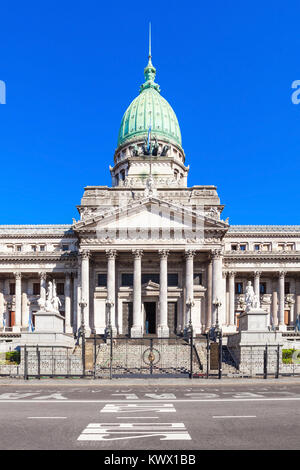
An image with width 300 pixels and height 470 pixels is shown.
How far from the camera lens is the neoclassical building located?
58469 millimetres

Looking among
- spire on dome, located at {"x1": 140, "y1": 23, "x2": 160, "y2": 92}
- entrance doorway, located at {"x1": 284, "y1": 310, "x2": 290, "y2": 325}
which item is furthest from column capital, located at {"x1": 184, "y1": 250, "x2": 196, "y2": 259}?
spire on dome, located at {"x1": 140, "y1": 23, "x2": 160, "y2": 92}

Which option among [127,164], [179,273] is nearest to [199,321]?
[179,273]

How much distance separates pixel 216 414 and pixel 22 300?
56.2 meters

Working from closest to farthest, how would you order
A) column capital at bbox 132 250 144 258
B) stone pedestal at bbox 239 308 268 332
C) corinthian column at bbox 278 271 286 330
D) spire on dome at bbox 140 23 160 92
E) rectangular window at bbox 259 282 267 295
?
stone pedestal at bbox 239 308 268 332 → column capital at bbox 132 250 144 258 → corinthian column at bbox 278 271 286 330 → rectangular window at bbox 259 282 267 295 → spire on dome at bbox 140 23 160 92

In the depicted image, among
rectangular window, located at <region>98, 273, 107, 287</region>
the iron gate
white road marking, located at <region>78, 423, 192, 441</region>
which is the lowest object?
the iron gate

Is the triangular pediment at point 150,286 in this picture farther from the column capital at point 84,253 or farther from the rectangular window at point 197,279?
the column capital at point 84,253

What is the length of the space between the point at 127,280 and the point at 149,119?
38985mm

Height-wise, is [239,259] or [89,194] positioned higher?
[89,194]

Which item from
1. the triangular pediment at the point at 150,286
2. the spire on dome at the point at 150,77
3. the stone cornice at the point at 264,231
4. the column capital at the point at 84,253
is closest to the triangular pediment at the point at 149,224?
the column capital at the point at 84,253

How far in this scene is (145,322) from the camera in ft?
205

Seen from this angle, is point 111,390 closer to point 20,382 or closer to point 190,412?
point 20,382

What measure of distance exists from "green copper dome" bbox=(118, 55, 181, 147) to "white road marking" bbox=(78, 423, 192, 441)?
253 feet

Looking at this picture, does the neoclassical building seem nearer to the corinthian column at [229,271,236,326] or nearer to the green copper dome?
the corinthian column at [229,271,236,326]

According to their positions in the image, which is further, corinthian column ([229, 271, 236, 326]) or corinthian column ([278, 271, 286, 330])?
corinthian column ([229, 271, 236, 326])
